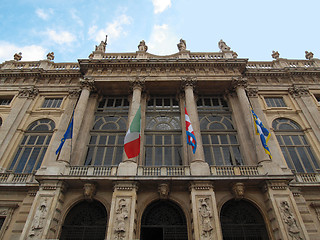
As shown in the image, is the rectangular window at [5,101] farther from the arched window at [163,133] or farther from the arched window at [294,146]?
the arched window at [294,146]

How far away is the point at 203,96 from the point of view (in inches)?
805

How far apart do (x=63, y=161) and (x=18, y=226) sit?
450 centimetres

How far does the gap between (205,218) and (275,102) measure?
45.8 ft

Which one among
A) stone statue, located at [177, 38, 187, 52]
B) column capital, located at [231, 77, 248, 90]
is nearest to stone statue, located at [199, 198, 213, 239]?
column capital, located at [231, 77, 248, 90]

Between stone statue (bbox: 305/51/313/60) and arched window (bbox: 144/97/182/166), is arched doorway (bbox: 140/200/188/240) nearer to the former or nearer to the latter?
arched window (bbox: 144/97/182/166)

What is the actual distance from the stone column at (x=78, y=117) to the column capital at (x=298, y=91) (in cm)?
1892

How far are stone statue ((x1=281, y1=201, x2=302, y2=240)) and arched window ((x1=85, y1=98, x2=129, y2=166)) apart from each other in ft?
36.1

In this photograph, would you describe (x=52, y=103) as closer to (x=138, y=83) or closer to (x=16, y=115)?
(x=16, y=115)

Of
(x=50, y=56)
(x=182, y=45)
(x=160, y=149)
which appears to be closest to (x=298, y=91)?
(x=182, y=45)

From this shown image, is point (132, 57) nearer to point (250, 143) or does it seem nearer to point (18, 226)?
point (250, 143)

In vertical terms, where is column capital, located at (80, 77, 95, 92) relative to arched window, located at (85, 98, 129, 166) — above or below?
above

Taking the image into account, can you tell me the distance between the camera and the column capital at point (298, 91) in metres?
19.7

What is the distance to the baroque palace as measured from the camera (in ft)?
40.6

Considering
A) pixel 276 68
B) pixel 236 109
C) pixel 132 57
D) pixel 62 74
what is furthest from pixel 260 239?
pixel 62 74
